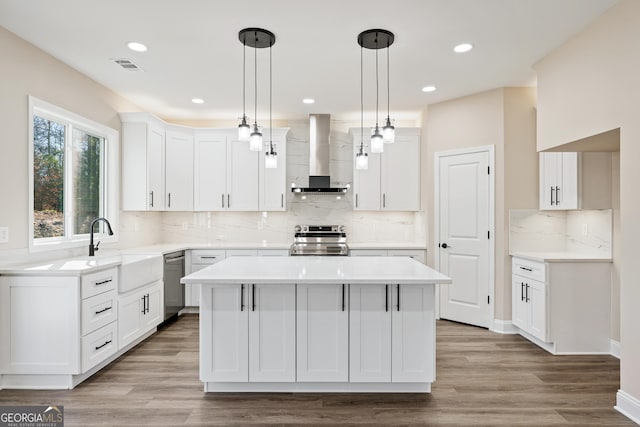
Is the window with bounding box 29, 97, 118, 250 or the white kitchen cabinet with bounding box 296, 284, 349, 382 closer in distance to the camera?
the white kitchen cabinet with bounding box 296, 284, 349, 382

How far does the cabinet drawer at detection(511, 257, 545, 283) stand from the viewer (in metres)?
3.46

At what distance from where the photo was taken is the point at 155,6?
2457 millimetres

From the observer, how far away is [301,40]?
293 centimetres

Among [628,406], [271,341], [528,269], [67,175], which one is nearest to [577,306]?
[528,269]

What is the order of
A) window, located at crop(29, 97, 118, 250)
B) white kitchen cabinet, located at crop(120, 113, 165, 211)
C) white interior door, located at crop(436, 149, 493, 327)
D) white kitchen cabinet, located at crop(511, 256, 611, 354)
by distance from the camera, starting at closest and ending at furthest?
window, located at crop(29, 97, 118, 250)
white kitchen cabinet, located at crop(511, 256, 611, 354)
white interior door, located at crop(436, 149, 493, 327)
white kitchen cabinet, located at crop(120, 113, 165, 211)

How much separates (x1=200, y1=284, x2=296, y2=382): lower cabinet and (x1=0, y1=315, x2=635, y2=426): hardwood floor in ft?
0.58

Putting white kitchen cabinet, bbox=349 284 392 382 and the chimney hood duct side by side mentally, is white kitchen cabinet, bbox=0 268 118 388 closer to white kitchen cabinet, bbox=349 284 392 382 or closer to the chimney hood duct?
white kitchen cabinet, bbox=349 284 392 382

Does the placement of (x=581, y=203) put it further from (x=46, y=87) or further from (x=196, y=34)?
(x=46, y=87)

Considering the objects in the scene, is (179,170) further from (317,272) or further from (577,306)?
(577,306)

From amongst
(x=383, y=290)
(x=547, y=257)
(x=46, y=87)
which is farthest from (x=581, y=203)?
(x=46, y=87)

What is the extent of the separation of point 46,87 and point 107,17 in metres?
1.13

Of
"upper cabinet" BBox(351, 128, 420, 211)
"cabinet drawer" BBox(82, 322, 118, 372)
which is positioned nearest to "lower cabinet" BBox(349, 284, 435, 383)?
"cabinet drawer" BBox(82, 322, 118, 372)

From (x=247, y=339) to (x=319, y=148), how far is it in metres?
3.13

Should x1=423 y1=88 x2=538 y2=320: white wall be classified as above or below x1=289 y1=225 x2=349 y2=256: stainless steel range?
above
